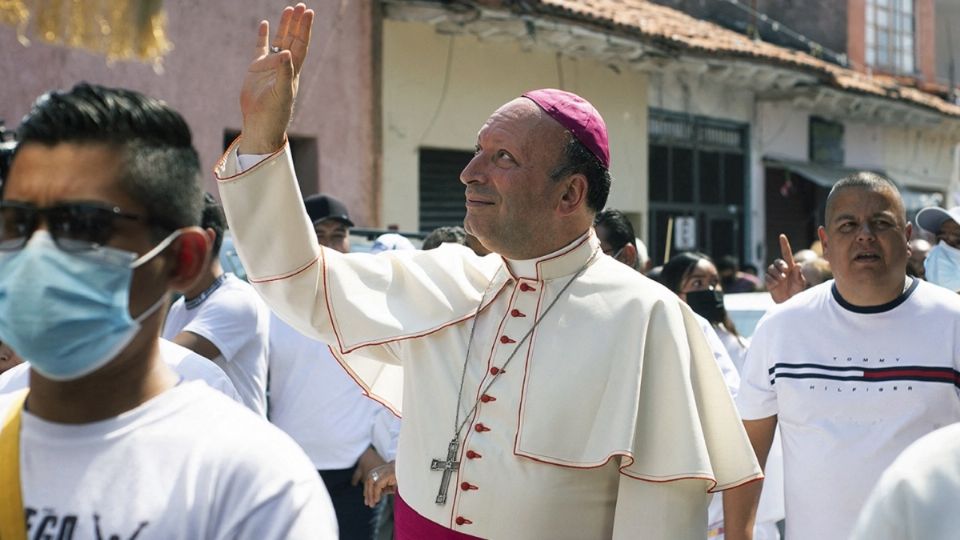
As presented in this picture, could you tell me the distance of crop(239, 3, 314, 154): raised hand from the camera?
3.02 m

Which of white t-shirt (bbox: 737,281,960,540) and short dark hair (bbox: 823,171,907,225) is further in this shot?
short dark hair (bbox: 823,171,907,225)

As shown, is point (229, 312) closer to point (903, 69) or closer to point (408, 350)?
point (408, 350)

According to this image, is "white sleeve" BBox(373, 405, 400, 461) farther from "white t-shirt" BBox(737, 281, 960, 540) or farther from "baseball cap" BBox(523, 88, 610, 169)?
"baseball cap" BBox(523, 88, 610, 169)

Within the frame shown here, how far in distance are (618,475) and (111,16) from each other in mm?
3023

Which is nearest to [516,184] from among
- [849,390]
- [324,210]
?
[849,390]

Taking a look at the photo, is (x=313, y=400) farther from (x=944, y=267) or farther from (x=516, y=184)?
(x=944, y=267)

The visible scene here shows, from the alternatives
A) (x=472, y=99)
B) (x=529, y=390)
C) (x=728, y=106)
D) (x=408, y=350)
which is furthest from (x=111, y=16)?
(x=728, y=106)

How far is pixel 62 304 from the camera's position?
2.00 metres

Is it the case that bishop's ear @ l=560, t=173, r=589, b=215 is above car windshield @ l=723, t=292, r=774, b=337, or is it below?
above

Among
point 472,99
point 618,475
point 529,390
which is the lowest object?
point 618,475

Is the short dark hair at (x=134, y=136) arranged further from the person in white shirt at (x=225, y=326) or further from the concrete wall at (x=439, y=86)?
the concrete wall at (x=439, y=86)

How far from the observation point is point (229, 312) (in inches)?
187

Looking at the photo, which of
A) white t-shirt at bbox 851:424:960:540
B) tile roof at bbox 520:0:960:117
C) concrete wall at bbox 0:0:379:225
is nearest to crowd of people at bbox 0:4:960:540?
white t-shirt at bbox 851:424:960:540

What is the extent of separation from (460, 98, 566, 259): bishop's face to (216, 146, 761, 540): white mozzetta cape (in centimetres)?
11
